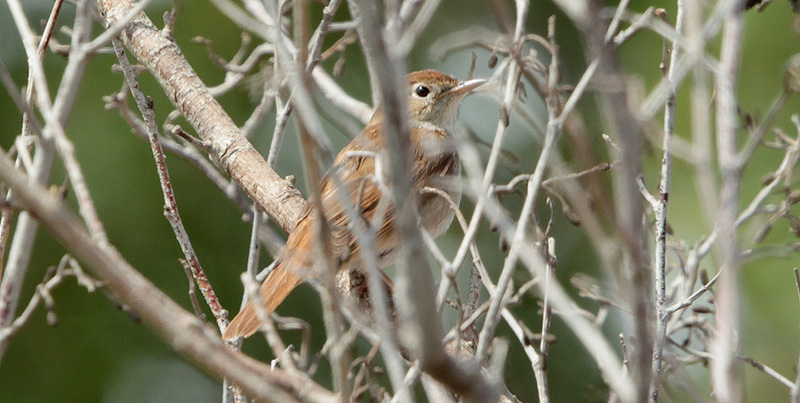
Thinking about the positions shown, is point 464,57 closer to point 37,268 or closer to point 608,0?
point 608,0

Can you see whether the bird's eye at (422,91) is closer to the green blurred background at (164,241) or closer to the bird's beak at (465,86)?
the bird's beak at (465,86)

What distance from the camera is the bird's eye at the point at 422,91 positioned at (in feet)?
16.9

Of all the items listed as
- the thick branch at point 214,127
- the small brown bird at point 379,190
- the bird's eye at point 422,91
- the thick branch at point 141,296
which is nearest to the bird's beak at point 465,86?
the small brown bird at point 379,190

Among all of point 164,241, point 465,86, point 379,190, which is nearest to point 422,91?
point 465,86

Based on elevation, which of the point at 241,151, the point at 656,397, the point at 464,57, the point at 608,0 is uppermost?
the point at 608,0

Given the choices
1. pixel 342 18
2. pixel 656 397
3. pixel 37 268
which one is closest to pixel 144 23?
pixel 37 268

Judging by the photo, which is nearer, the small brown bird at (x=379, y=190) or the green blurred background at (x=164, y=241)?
the small brown bird at (x=379, y=190)

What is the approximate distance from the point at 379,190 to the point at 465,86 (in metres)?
0.79

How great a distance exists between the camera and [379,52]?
1.21m

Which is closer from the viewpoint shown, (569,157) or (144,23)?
(144,23)

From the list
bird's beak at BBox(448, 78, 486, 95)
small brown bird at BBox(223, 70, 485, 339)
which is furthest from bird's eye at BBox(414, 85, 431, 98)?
bird's beak at BBox(448, 78, 486, 95)

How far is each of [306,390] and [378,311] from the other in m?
0.28

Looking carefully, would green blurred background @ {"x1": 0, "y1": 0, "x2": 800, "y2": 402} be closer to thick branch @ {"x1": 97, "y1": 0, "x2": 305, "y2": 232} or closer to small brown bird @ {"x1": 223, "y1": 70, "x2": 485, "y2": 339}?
small brown bird @ {"x1": 223, "y1": 70, "x2": 485, "y2": 339}

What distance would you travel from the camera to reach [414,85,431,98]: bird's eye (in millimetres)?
5145
